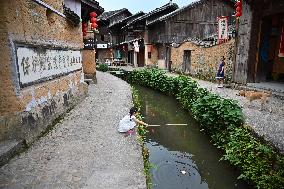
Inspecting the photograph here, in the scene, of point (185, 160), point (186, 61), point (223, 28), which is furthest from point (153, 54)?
point (185, 160)

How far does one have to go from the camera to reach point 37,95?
22.1 feet

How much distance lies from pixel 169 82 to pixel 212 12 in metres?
15.1

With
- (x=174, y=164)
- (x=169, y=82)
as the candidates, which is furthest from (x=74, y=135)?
(x=169, y=82)

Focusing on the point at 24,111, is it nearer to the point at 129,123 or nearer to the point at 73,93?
the point at 129,123

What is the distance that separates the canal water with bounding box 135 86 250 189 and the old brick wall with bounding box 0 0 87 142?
11.0 feet

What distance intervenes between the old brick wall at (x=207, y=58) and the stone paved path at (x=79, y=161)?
10.2 meters

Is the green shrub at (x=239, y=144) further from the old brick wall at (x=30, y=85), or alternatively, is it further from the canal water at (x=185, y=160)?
the old brick wall at (x=30, y=85)

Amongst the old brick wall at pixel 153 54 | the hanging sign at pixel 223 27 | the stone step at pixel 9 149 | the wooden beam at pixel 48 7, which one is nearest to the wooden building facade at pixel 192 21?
the old brick wall at pixel 153 54

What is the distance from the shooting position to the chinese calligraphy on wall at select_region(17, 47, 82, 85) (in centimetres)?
597

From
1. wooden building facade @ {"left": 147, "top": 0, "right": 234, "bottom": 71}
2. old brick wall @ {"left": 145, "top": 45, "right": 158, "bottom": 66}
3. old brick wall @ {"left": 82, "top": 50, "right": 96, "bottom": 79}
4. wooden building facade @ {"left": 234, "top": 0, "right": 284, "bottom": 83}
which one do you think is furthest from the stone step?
old brick wall @ {"left": 145, "top": 45, "right": 158, "bottom": 66}

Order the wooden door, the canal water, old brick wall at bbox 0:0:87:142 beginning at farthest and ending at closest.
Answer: the wooden door
the canal water
old brick wall at bbox 0:0:87:142

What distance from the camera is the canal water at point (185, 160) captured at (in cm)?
608

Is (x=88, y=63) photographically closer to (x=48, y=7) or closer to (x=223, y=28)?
(x=223, y=28)

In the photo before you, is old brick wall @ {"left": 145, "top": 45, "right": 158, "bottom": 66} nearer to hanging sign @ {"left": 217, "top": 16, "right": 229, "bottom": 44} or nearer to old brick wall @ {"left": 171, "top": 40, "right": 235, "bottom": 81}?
old brick wall @ {"left": 171, "top": 40, "right": 235, "bottom": 81}
